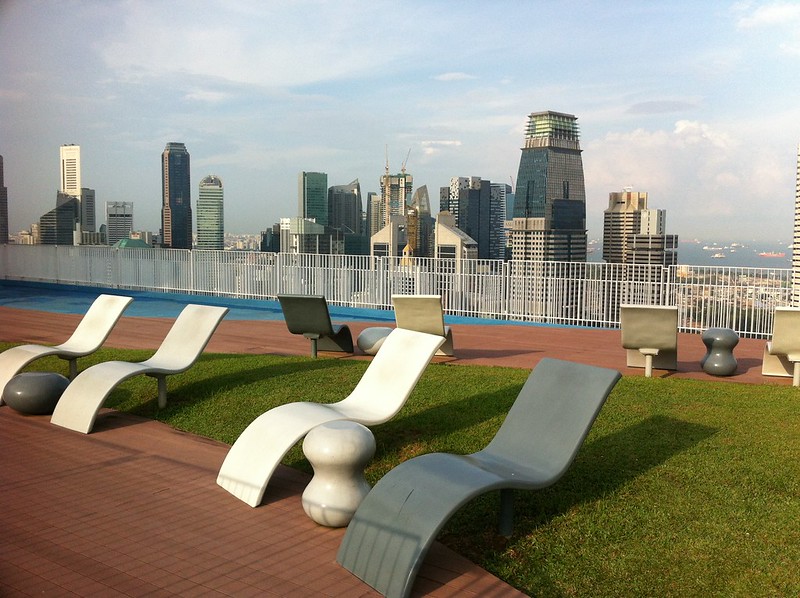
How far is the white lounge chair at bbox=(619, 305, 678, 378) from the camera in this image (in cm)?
1012

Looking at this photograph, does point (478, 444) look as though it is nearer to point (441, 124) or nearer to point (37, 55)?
point (37, 55)

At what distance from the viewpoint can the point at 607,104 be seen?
48344 millimetres

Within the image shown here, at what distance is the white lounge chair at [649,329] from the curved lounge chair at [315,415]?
3743mm

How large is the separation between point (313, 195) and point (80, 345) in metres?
56.1

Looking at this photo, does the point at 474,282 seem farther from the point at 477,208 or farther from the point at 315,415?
the point at 477,208

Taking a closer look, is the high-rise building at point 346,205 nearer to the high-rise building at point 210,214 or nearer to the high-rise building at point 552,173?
the high-rise building at point 210,214

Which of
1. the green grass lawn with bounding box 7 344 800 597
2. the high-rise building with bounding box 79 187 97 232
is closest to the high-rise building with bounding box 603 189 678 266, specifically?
the green grass lawn with bounding box 7 344 800 597

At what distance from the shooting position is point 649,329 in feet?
33.8

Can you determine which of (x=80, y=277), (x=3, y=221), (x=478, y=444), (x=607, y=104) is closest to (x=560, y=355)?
(x=478, y=444)

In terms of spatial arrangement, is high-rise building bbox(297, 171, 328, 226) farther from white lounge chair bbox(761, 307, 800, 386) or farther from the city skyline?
white lounge chair bbox(761, 307, 800, 386)

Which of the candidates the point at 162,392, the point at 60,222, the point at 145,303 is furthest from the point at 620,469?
the point at 60,222

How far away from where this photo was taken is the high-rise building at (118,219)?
5328cm

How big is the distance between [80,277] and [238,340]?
47.5ft

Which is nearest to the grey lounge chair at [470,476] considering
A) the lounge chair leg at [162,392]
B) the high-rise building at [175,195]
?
the lounge chair leg at [162,392]
